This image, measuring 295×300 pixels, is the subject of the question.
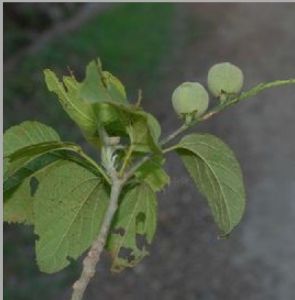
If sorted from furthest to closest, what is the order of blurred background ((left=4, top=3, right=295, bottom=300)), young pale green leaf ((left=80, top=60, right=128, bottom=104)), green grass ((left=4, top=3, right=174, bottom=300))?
blurred background ((left=4, top=3, right=295, bottom=300))
green grass ((left=4, top=3, right=174, bottom=300))
young pale green leaf ((left=80, top=60, right=128, bottom=104))

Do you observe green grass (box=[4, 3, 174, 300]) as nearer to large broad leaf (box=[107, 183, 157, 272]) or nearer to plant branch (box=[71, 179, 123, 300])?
large broad leaf (box=[107, 183, 157, 272])

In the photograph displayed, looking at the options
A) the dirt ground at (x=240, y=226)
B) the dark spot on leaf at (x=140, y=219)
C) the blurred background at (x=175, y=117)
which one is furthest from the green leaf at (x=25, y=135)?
the dirt ground at (x=240, y=226)

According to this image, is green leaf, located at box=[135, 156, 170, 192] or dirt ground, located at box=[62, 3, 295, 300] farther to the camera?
dirt ground, located at box=[62, 3, 295, 300]

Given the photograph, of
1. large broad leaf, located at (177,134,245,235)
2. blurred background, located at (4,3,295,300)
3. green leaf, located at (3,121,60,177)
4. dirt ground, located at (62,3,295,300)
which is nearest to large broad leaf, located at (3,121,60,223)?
green leaf, located at (3,121,60,177)

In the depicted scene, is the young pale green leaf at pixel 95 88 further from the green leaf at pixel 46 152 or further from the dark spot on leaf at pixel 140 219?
the dark spot on leaf at pixel 140 219

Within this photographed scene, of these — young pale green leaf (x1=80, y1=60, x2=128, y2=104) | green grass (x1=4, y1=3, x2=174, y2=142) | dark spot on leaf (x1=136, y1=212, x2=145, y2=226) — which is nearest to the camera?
young pale green leaf (x1=80, y1=60, x2=128, y2=104)
